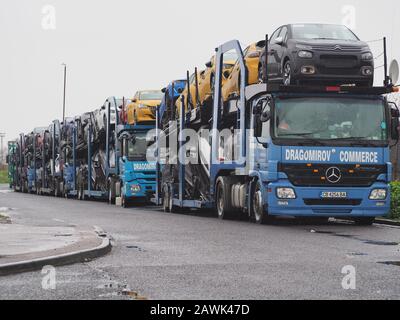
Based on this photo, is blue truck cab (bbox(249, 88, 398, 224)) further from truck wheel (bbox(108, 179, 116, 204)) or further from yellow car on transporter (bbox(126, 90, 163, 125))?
truck wheel (bbox(108, 179, 116, 204))

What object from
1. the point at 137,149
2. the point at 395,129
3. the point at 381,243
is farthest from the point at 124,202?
the point at 381,243

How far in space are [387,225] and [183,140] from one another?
6.79 m

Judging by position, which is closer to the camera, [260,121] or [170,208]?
[260,121]

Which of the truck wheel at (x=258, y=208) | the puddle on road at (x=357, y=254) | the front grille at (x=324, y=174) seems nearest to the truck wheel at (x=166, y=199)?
the truck wheel at (x=258, y=208)

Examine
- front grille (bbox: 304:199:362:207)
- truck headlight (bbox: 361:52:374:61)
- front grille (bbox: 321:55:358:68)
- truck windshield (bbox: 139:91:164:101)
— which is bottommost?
front grille (bbox: 304:199:362:207)

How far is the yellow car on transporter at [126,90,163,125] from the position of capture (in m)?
31.7

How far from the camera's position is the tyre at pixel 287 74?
18.7 m

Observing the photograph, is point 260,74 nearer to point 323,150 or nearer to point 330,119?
point 330,119

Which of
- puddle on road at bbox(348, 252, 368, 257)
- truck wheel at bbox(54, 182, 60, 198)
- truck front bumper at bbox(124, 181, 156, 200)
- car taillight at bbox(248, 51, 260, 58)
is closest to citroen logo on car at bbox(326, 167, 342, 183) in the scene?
car taillight at bbox(248, 51, 260, 58)

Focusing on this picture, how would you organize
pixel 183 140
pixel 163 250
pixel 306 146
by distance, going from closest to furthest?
pixel 163 250 < pixel 306 146 < pixel 183 140

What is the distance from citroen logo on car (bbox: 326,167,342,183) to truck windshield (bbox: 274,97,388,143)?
600 millimetres

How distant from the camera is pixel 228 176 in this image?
2164cm
